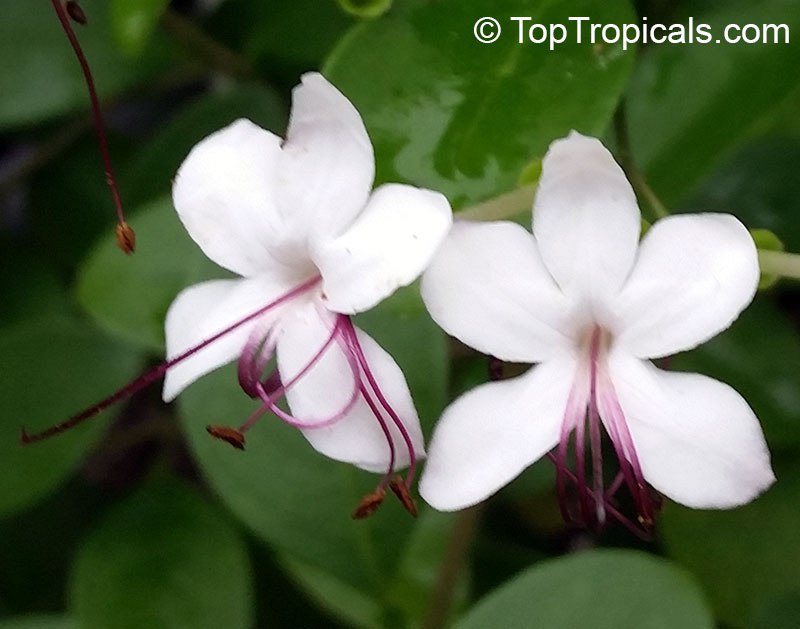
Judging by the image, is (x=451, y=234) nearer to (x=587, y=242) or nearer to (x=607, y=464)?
(x=587, y=242)

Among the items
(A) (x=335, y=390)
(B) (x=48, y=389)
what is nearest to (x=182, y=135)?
(B) (x=48, y=389)

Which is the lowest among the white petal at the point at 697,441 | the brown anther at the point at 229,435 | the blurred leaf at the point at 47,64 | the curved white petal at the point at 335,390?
the blurred leaf at the point at 47,64

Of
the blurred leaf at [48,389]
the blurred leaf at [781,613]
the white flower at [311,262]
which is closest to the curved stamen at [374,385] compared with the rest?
the white flower at [311,262]

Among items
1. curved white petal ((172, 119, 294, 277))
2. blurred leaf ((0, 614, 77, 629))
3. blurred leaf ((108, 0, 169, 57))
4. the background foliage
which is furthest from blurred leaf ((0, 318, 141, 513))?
curved white petal ((172, 119, 294, 277))

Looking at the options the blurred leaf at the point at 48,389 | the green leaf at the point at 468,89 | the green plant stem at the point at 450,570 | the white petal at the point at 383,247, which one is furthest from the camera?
the blurred leaf at the point at 48,389

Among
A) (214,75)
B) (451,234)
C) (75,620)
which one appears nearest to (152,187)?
(214,75)

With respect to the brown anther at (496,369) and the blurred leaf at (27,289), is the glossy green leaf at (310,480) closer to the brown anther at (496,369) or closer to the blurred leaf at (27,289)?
the brown anther at (496,369)

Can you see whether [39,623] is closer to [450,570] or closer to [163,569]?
[163,569]
